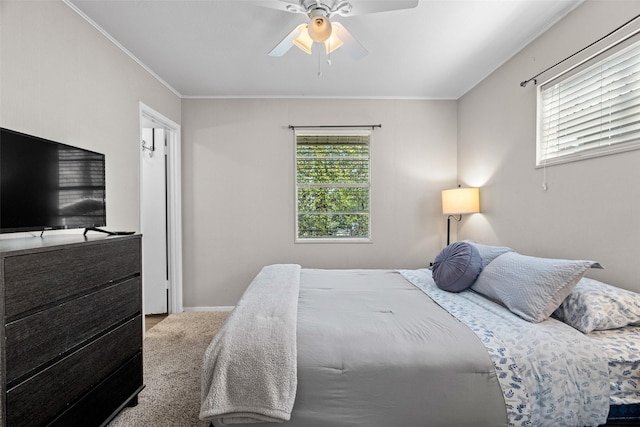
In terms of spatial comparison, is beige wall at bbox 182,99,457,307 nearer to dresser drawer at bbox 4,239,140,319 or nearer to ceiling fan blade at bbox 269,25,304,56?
ceiling fan blade at bbox 269,25,304,56

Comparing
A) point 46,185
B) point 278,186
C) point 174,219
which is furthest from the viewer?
point 278,186

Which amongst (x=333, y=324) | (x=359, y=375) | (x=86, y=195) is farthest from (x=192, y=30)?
(x=359, y=375)

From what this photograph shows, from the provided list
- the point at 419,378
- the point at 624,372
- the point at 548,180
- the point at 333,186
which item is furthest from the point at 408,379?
the point at 333,186

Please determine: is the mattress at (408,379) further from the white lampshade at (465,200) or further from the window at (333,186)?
the window at (333,186)

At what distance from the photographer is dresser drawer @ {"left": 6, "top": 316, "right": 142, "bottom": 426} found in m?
→ 1.25


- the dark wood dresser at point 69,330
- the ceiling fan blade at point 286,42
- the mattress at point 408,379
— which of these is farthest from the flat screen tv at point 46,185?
the ceiling fan blade at point 286,42

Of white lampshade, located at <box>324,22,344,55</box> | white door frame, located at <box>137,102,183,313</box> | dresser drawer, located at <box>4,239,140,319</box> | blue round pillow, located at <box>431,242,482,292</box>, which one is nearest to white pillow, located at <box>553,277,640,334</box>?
blue round pillow, located at <box>431,242,482,292</box>

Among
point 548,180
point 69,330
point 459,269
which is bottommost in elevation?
point 69,330

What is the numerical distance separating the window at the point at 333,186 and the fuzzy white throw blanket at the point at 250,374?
8.57ft

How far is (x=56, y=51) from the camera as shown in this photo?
2092mm

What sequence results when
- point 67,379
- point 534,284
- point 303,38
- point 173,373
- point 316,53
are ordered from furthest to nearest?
point 316,53
point 173,373
point 303,38
point 534,284
point 67,379

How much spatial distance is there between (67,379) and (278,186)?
2.86 m

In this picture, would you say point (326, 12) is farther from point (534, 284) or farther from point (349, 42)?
point (534, 284)

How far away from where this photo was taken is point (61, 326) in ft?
4.73
